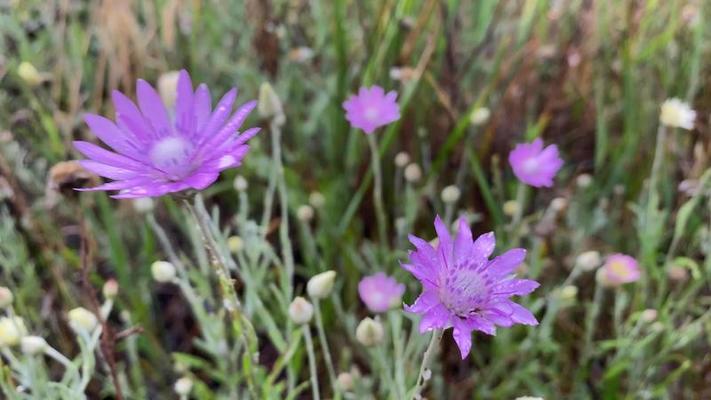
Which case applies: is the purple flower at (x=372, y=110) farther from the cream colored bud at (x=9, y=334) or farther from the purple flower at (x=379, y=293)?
the cream colored bud at (x=9, y=334)

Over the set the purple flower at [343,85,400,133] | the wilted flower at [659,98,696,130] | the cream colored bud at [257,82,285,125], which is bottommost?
the cream colored bud at [257,82,285,125]

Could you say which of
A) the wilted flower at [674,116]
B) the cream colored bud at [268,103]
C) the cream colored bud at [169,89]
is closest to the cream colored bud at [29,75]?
the cream colored bud at [169,89]

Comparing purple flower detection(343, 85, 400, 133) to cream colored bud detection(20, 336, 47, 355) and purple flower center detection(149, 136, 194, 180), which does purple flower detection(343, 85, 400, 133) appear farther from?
cream colored bud detection(20, 336, 47, 355)

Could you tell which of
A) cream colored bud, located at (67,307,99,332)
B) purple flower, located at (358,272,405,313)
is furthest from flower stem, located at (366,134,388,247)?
cream colored bud, located at (67,307,99,332)

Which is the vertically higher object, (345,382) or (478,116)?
(478,116)

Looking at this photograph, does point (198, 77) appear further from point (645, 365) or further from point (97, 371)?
point (645, 365)

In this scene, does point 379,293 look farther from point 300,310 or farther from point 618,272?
point 618,272

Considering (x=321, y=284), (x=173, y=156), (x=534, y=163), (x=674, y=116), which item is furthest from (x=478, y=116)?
(x=173, y=156)
